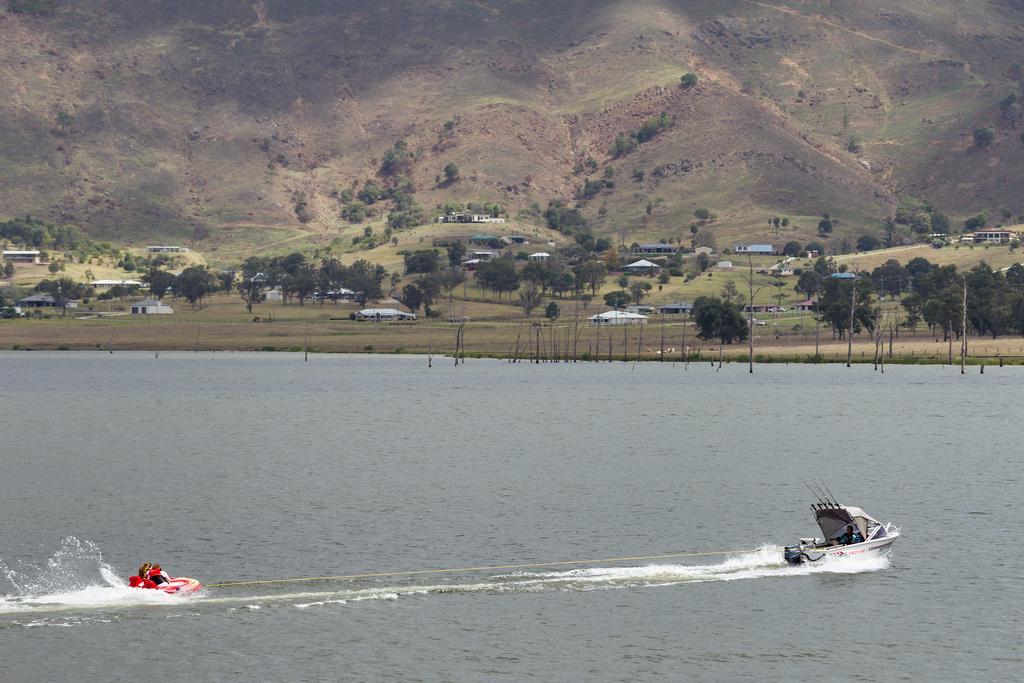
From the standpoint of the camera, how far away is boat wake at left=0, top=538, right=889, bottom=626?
218ft

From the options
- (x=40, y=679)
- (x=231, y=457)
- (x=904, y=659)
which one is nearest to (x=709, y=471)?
(x=231, y=457)

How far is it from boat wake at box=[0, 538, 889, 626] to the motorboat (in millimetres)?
425

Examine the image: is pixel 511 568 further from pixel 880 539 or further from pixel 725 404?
pixel 725 404

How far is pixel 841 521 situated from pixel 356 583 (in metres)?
24.3

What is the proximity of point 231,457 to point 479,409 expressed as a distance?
57958mm

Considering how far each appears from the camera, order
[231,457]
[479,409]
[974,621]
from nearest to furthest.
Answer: [974,621] < [231,457] < [479,409]

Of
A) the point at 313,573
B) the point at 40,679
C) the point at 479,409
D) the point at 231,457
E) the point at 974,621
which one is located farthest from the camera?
the point at 479,409

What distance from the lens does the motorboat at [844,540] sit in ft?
242

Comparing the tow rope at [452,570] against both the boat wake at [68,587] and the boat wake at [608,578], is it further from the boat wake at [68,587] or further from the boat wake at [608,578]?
the boat wake at [68,587]

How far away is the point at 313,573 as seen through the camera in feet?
240

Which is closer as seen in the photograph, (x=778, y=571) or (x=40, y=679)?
(x=40, y=679)

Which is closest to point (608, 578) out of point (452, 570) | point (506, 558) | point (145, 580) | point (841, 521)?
point (506, 558)

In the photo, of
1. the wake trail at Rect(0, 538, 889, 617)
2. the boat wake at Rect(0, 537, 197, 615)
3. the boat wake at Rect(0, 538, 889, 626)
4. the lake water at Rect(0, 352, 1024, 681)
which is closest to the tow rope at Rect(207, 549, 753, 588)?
the lake water at Rect(0, 352, 1024, 681)

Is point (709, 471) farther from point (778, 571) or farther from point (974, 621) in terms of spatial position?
point (974, 621)
